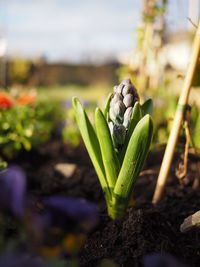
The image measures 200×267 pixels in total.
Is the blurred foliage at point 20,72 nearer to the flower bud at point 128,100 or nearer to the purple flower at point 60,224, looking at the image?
the flower bud at point 128,100

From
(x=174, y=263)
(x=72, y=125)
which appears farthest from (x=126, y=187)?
(x=72, y=125)

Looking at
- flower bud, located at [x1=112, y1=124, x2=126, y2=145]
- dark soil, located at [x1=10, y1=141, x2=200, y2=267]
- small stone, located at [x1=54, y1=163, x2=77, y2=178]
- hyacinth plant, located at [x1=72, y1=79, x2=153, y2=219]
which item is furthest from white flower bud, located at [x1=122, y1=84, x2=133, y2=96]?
small stone, located at [x1=54, y1=163, x2=77, y2=178]

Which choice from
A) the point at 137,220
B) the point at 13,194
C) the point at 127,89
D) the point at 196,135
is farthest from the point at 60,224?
the point at 196,135

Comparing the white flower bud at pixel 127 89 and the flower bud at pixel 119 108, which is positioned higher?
Answer: the white flower bud at pixel 127 89

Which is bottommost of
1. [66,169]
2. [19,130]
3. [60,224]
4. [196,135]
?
[66,169]

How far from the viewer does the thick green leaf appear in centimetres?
183

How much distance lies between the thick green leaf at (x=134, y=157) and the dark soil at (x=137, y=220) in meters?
0.08

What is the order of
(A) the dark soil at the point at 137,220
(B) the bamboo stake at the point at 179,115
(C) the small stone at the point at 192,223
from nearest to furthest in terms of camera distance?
(A) the dark soil at the point at 137,220 < (C) the small stone at the point at 192,223 < (B) the bamboo stake at the point at 179,115

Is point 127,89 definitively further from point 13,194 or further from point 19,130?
point 19,130

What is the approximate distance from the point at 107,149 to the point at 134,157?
111mm

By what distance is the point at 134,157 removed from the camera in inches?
75.4

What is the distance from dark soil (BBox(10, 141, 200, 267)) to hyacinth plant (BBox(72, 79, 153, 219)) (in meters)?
0.09

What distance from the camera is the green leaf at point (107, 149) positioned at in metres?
1.92

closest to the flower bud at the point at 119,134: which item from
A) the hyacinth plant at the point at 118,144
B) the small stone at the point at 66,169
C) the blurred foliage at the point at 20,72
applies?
the hyacinth plant at the point at 118,144
